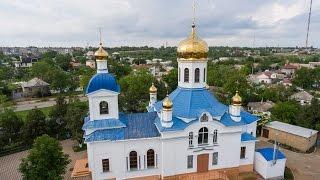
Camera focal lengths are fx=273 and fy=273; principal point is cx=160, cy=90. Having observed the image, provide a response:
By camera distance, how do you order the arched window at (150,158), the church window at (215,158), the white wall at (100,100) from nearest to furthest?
the white wall at (100,100) < the arched window at (150,158) < the church window at (215,158)

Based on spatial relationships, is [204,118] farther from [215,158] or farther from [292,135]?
[292,135]

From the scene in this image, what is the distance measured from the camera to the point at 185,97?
816 inches

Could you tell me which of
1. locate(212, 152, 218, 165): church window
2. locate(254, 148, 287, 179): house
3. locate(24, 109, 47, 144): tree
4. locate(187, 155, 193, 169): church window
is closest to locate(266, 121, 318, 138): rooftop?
locate(254, 148, 287, 179): house

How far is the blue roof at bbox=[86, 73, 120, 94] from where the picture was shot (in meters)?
19.4

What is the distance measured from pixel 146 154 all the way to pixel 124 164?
1708 mm

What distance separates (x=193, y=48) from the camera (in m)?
20.4

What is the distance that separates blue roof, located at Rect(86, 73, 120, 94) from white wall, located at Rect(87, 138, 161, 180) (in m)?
3.78

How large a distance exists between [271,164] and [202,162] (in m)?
5.22

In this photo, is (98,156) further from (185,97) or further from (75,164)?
(185,97)

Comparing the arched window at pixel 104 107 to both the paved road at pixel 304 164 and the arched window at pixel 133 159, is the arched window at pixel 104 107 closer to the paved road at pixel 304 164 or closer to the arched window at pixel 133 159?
the arched window at pixel 133 159

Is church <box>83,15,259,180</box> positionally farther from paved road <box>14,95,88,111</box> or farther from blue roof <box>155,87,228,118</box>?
paved road <box>14,95,88,111</box>

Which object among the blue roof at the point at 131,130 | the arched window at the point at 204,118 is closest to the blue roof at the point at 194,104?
the arched window at the point at 204,118

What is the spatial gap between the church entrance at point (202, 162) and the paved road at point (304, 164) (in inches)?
284

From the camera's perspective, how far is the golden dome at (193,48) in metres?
20.4
